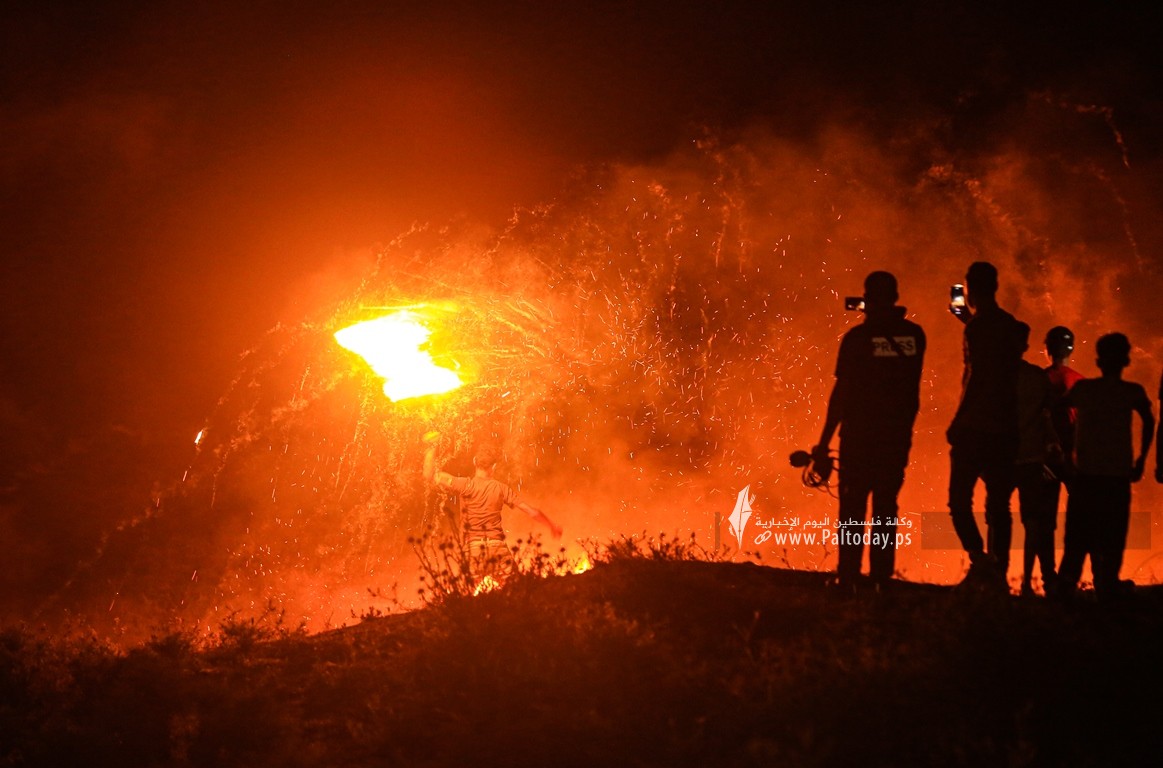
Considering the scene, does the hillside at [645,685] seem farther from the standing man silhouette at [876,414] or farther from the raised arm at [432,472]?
the raised arm at [432,472]

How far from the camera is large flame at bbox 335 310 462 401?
13922 millimetres

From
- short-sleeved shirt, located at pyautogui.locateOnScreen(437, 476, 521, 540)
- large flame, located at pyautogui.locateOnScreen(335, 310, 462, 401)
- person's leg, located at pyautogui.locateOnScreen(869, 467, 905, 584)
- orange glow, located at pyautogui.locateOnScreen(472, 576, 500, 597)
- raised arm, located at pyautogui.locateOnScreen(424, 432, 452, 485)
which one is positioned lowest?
orange glow, located at pyautogui.locateOnScreen(472, 576, 500, 597)

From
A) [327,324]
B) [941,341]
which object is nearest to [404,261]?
[327,324]

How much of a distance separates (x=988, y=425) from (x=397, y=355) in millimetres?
9228

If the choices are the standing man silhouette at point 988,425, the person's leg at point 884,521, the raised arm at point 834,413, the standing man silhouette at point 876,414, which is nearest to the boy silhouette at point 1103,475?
the standing man silhouette at point 988,425

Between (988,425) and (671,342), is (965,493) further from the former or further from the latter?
(671,342)

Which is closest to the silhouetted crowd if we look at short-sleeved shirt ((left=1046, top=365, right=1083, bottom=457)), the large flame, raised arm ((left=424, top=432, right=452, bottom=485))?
short-sleeved shirt ((left=1046, top=365, right=1083, bottom=457))

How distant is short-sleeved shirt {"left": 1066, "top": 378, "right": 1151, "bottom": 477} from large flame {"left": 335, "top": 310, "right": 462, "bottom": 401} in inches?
362

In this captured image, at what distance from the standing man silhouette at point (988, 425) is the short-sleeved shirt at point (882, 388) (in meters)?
0.32

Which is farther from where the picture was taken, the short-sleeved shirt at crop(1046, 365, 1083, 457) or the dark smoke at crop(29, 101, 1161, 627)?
the dark smoke at crop(29, 101, 1161, 627)

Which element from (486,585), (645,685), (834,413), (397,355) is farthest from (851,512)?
(397,355)

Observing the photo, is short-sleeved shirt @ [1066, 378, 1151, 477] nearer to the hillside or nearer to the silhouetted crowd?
the silhouetted crowd

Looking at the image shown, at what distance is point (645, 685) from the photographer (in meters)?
5.16

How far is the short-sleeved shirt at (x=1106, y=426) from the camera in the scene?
20.7 ft
